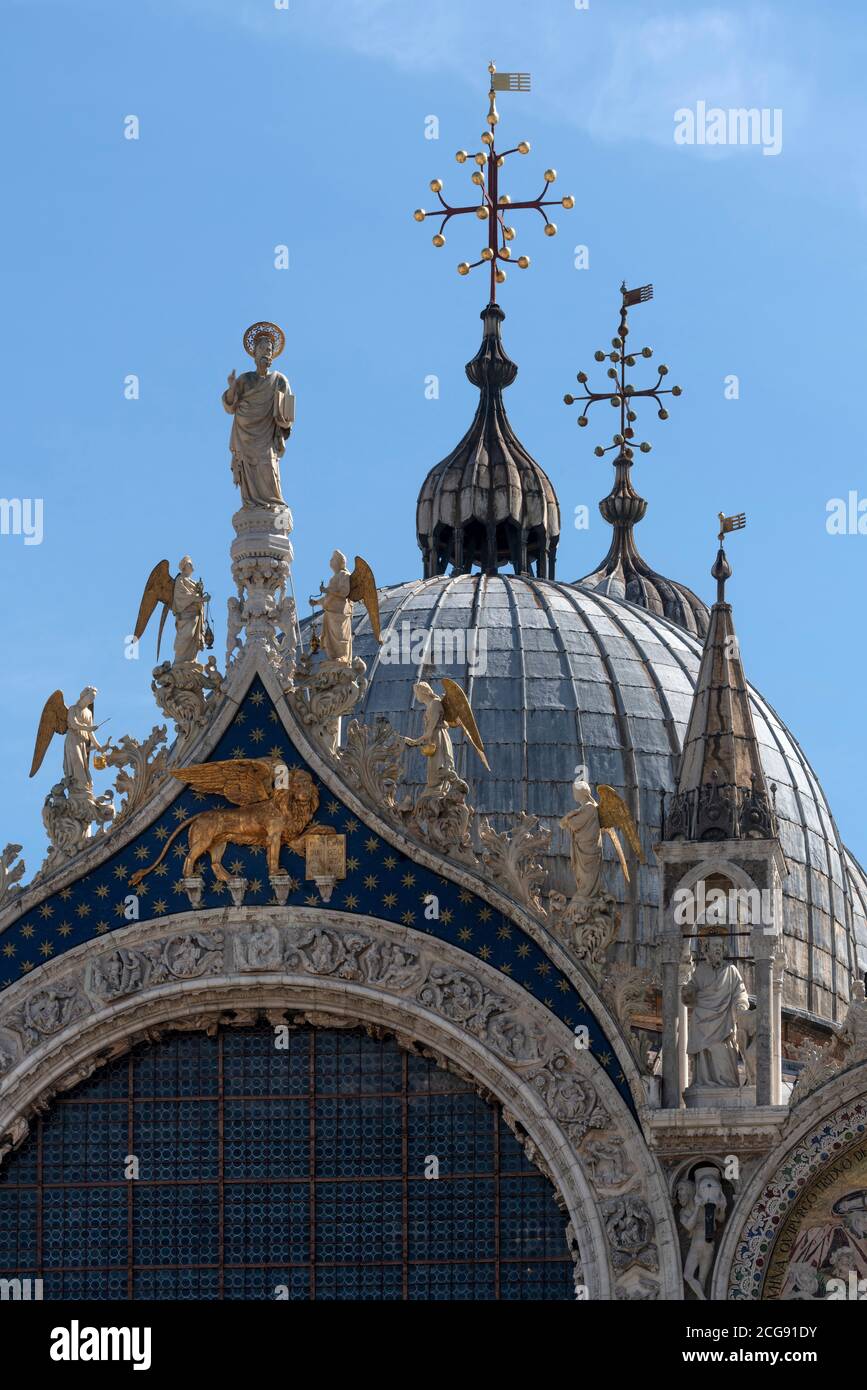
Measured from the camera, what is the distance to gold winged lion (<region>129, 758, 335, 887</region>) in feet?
137

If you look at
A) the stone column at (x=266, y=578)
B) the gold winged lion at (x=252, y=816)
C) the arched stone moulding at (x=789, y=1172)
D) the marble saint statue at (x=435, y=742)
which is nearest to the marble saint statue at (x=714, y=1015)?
the arched stone moulding at (x=789, y=1172)

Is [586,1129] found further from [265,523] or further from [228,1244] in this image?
[265,523]

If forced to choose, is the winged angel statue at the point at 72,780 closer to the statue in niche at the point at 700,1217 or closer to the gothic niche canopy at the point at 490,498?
the statue in niche at the point at 700,1217

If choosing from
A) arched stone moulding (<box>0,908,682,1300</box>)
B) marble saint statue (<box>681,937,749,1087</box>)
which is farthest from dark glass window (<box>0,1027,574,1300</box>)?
marble saint statue (<box>681,937,749,1087</box>)

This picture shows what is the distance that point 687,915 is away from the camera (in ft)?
134

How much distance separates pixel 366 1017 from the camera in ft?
136

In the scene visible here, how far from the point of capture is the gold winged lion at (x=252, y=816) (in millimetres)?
41844

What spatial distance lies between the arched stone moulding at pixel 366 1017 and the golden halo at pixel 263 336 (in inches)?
241

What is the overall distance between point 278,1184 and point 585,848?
441 centimetres

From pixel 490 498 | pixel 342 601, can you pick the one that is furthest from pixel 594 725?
pixel 342 601

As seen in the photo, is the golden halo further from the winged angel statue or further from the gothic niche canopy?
the gothic niche canopy

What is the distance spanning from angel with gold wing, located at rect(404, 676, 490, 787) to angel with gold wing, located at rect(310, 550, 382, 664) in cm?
87

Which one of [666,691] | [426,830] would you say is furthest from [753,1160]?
[666,691]

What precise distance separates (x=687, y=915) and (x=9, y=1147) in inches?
277
